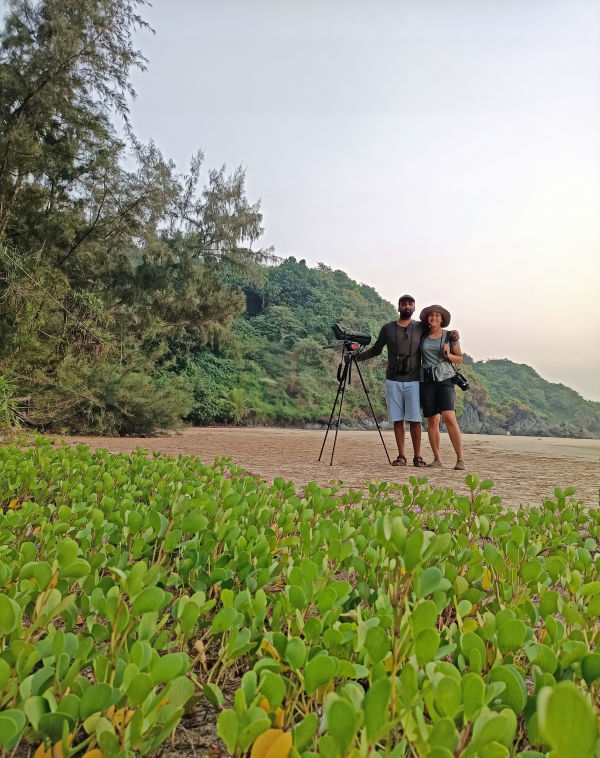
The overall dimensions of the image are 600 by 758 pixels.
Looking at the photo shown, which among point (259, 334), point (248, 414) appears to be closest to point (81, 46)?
point (248, 414)

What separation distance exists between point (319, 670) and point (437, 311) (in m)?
5.57

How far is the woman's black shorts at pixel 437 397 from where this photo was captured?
569 cm

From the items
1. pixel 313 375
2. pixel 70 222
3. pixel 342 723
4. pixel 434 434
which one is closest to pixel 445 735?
pixel 342 723

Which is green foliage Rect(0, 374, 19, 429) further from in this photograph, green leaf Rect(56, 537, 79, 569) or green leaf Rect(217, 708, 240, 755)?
green leaf Rect(217, 708, 240, 755)

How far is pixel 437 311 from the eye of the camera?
5961 millimetres

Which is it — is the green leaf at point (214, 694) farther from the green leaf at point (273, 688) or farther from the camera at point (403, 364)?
the camera at point (403, 364)

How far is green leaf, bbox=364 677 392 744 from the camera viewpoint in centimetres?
66

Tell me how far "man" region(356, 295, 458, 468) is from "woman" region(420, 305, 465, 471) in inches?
4.7

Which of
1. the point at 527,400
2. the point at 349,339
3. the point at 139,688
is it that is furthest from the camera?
the point at 527,400

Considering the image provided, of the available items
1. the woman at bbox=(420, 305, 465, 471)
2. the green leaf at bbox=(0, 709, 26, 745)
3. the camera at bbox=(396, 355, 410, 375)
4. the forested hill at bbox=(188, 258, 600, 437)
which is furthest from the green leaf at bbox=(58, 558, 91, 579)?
the forested hill at bbox=(188, 258, 600, 437)

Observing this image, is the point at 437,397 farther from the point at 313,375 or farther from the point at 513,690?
the point at 313,375

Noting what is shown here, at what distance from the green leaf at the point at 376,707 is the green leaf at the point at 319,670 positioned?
0.14 meters

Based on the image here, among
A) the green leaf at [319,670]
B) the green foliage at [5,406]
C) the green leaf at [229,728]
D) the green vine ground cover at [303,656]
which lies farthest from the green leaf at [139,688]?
the green foliage at [5,406]

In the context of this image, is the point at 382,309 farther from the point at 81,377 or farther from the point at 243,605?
the point at 243,605
